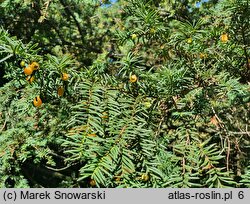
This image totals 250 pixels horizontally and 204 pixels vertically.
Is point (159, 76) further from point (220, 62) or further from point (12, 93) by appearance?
point (12, 93)

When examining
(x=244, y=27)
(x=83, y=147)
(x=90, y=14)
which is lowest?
(x=83, y=147)

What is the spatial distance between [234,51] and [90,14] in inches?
78.2

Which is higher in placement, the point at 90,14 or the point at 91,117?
the point at 90,14

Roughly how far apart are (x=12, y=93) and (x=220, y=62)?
1044 millimetres

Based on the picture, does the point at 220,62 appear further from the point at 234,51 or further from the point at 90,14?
the point at 90,14

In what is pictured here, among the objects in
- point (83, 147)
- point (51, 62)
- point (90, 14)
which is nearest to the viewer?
point (83, 147)

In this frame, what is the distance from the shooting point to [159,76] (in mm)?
1086

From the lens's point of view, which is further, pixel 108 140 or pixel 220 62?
Result: pixel 220 62

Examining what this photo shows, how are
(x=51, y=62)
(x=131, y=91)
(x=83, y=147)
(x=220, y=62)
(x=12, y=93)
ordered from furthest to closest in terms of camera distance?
1. (x=12, y=93)
2. (x=220, y=62)
3. (x=131, y=91)
4. (x=51, y=62)
5. (x=83, y=147)

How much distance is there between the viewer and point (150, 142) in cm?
89

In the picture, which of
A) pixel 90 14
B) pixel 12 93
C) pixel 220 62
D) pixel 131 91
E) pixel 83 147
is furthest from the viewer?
pixel 90 14
